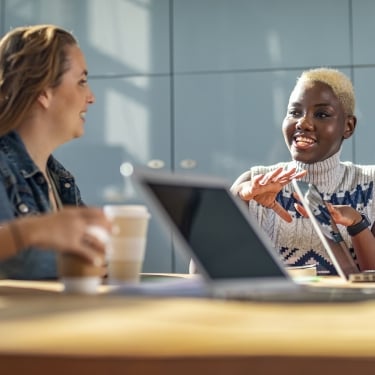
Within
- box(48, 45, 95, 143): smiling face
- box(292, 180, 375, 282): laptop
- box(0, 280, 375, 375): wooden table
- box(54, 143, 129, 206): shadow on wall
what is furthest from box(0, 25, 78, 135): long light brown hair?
box(54, 143, 129, 206): shadow on wall

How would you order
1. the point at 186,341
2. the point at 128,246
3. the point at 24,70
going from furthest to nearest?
the point at 24,70
the point at 128,246
the point at 186,341

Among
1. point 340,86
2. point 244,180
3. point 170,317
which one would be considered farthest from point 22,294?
point 340,86

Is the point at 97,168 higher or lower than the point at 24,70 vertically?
lower

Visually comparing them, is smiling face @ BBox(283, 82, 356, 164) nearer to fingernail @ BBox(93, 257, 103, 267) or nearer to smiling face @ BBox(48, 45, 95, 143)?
smiling face @ BBox(48, 45, 95, 143)

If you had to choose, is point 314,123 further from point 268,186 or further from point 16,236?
point 16,236

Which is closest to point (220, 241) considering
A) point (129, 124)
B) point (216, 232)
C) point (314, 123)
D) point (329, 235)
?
point (216, 232)

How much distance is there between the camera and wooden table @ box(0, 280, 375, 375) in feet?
1.56

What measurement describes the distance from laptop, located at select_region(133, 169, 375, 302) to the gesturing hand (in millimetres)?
707

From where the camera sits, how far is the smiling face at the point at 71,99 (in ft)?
5.86

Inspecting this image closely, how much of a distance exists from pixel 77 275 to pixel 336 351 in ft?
1.57

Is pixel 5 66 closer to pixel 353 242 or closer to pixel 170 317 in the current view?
pixel 353 242

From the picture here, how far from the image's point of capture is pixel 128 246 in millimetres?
1092

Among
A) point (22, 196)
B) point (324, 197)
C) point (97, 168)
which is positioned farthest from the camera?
point (97, 168)

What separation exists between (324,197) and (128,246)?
3.83ft
